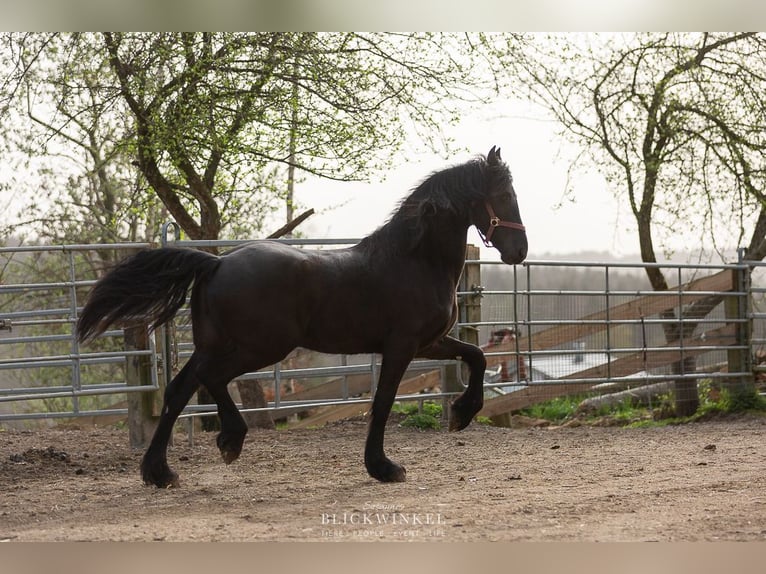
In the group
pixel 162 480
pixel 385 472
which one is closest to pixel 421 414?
pixel 385 472

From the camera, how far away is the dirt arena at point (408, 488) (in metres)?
3.62

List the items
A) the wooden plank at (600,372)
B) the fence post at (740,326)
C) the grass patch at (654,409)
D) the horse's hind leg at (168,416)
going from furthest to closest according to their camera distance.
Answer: the fence post at (740,326), the grass patch at (654,409), the wooden plank at (600,372), the horse's hind leg at (168,416)

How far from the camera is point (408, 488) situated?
457 cm

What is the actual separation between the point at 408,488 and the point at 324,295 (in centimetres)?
111

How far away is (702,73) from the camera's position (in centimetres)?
859

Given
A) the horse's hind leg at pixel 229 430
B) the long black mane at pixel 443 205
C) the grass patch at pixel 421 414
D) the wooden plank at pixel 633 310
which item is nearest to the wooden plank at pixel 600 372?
the wooden plank at pixel 633 310

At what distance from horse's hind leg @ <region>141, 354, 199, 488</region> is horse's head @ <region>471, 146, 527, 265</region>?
1758 mm

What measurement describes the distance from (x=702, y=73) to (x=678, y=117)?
48cm

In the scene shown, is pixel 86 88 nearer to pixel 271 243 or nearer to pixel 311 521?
pixel 271 243

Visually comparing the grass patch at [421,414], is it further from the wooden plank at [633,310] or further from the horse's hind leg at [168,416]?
the horse's hind leg at [168,416]

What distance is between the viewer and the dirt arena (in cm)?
362

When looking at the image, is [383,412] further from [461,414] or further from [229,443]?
[229,443]

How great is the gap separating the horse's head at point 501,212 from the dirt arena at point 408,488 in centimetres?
130

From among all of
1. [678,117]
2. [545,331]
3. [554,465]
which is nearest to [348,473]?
[554,465]
